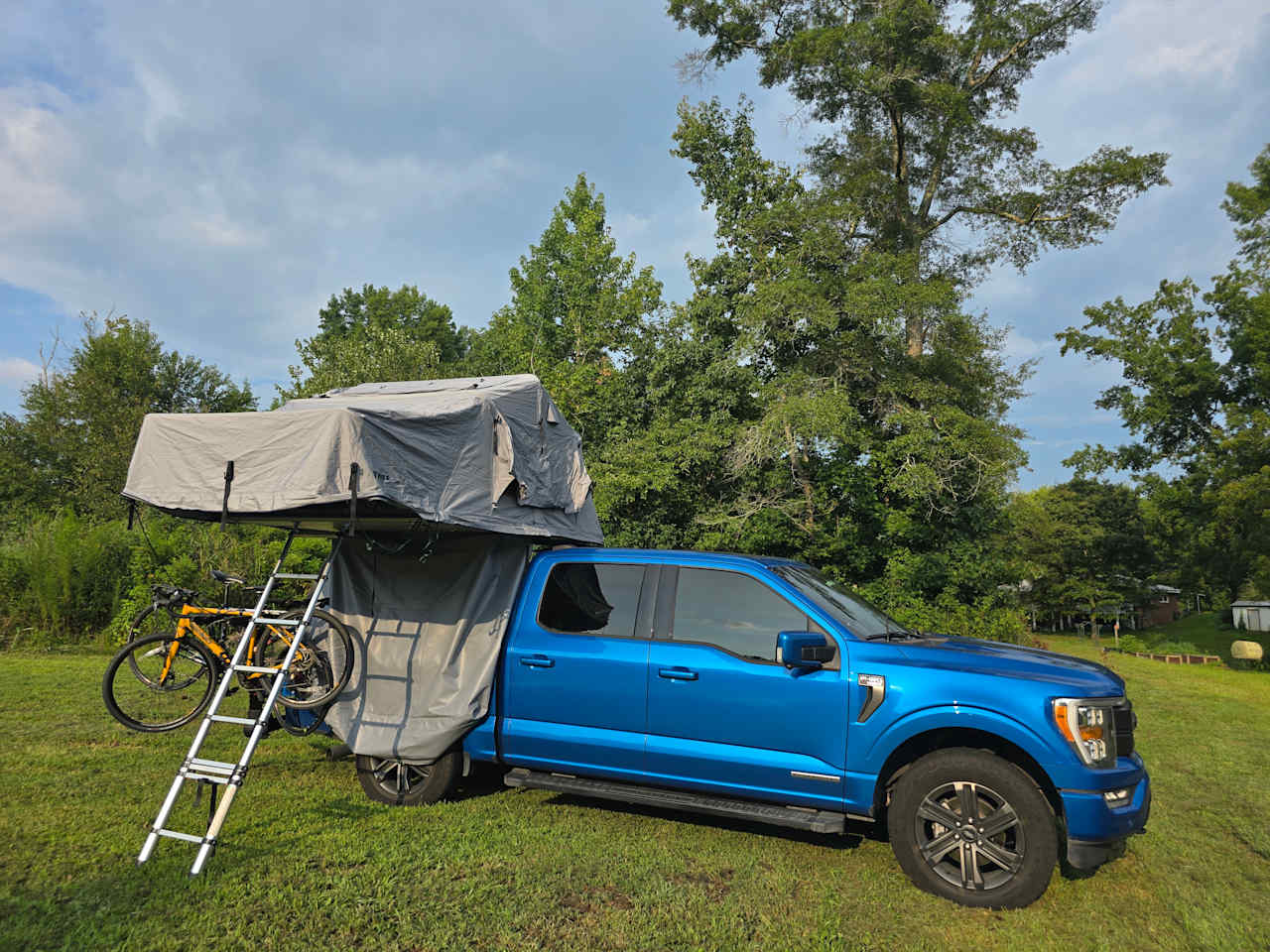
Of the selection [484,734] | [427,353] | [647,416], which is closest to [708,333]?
[647,416]

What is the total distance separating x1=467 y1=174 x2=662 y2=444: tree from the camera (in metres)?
22.7

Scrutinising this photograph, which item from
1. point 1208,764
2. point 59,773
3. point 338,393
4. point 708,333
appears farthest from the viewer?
point 708,333

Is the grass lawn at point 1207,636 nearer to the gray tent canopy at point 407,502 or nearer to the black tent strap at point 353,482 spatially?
the gray tent canopy at point 407,502

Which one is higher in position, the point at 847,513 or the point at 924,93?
the point at 924,93

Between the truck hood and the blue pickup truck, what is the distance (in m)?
0.02

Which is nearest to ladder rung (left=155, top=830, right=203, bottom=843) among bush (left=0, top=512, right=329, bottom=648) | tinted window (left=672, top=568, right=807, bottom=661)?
tinted window (left=672, top=568, right=807, bottom=661)

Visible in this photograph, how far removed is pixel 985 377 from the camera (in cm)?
1847

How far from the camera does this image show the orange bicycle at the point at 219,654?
5602 millimetres

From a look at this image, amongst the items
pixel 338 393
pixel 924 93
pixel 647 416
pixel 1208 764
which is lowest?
pixel 1208 764

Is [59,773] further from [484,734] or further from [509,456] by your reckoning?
[509,456]

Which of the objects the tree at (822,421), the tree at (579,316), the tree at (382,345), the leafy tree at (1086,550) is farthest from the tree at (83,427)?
the leafy tree at (1086,550)

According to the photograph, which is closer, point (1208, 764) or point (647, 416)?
point (1208, 764)

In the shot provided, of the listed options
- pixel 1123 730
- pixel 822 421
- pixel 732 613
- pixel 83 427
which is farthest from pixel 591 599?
pixel 83 427

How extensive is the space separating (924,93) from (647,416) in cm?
1070
